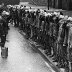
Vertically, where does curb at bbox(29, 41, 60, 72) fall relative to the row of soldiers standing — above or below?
below

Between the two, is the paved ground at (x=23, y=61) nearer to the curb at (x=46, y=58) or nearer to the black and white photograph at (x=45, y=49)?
the black and white photograph at (x=45, y=49)

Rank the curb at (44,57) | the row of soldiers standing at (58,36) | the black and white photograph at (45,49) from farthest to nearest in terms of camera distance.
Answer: the curb at (44,57) → the black and white photograph at (45,49) → the row of soldiers standing at (58,36)

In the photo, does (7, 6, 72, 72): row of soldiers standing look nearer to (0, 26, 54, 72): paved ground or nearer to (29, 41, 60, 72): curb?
(29, 41, 60, 72): curb

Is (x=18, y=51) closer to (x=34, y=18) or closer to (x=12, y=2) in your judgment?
(x=34, y=18)

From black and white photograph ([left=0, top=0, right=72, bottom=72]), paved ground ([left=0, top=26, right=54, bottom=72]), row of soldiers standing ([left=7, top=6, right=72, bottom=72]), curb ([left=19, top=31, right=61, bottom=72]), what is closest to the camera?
row of soldiers standing ([left=7, top=6, right=72, bottom=72])

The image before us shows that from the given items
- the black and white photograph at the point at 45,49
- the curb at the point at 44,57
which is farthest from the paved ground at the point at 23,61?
the curb at the point at 44,57

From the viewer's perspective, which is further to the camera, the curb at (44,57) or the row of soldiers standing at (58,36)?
the curb at (44,57)

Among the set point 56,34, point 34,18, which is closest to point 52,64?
point 56,34

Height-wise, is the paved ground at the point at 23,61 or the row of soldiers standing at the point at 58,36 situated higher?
the row of soldiers standing at the point at 58,36

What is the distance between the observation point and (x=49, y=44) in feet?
46.9

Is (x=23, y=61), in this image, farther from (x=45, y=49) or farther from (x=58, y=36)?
(x=58, y=36)

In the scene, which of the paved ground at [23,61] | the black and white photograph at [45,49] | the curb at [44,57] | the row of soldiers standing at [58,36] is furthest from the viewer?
the paved ground at [23,61]

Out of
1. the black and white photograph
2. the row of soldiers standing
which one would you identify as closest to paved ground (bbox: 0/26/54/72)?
the black and white photograph

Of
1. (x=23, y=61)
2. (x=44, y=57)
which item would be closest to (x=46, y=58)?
(x=44, y=57)
